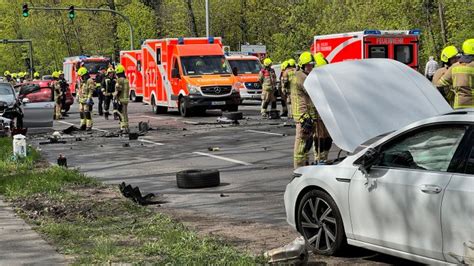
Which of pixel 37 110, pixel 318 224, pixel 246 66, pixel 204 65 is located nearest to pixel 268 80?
pixel 204 65

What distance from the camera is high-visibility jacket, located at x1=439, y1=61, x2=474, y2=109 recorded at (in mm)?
9383

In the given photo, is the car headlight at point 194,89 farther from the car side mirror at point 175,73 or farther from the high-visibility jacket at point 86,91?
the high-visibility jacket at point 86,91

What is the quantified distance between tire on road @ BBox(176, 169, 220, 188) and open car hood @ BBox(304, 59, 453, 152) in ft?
11.7

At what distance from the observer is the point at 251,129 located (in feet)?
66.0

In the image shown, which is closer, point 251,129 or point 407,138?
point 407,138

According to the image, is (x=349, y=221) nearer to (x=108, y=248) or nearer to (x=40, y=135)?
(x=108, y=248)

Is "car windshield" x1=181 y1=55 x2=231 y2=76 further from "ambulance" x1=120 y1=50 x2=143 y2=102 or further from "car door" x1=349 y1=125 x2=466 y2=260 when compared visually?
"car door" x1=349 y1=125 x2=466 y2=260

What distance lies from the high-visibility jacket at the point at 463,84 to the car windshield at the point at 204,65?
55.2 feet

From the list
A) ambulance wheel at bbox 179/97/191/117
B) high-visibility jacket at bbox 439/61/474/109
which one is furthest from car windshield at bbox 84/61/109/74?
high-visibility jacket at bbox 439/61/474/109

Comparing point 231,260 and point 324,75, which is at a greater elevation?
point 324,75

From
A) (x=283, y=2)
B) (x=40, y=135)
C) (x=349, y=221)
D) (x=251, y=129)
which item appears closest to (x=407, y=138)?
(x=349, y=221)

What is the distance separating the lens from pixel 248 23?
61.5 meters

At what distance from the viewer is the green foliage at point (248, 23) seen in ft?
144

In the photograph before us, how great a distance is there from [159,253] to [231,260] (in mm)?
837
